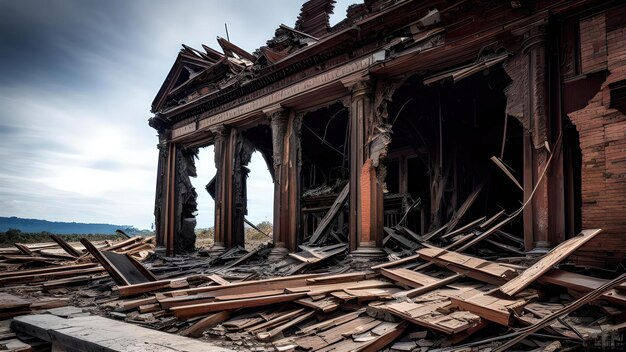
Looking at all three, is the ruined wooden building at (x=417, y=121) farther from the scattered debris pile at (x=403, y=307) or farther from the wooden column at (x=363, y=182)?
the scattered debris pile at (x=403, y=307)

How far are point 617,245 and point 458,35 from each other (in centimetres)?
494

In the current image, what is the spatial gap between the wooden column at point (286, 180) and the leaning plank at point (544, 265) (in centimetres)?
741

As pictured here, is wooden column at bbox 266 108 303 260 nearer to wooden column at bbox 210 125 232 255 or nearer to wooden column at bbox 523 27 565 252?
wooden column at bbox 210 125 232 255

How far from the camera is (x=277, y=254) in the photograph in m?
11.5

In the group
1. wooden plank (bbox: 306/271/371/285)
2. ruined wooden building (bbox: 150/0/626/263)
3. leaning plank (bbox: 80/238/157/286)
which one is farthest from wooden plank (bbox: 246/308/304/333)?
leaning plank (bbox: 80/238/157/286)

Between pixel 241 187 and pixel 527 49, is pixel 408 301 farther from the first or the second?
pixel 241 187

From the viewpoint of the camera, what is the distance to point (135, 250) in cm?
1698

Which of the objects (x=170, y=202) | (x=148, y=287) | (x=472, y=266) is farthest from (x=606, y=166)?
(x=170, y=202)

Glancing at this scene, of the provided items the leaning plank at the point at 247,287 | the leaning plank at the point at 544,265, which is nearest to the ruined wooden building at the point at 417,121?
the leaning plank at the point at 544,265

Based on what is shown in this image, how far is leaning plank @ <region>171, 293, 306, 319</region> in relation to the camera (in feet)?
19.3

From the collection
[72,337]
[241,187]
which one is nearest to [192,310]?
[72,337]

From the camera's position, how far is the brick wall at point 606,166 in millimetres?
6035

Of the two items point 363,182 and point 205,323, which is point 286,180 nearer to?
point 363,182

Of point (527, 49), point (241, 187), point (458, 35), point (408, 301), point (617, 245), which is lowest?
point (408, 301)
